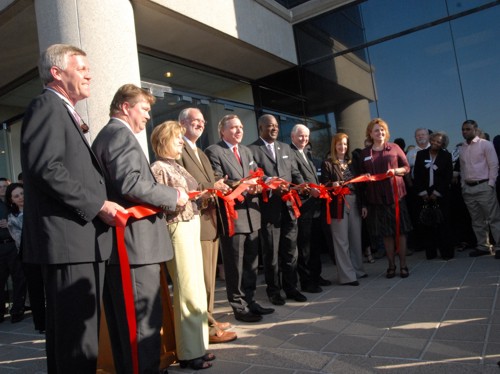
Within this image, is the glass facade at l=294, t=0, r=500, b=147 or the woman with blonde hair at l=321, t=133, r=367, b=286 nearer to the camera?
the woman with blonde hair at l=321, t=133, r=367, b=286

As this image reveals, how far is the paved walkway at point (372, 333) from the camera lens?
295 centimetres

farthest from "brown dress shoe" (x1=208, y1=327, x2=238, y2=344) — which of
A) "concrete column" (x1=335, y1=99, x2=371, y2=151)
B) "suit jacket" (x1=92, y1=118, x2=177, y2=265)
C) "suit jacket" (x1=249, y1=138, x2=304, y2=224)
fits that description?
"concrete column" (x1=335, y1=99, x2=371, y2=151)

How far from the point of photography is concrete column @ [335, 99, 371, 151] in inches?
372

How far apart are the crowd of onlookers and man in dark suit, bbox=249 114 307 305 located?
0.6 inches

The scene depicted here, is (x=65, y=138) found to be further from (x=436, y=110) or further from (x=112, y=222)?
(x=436, y=110)

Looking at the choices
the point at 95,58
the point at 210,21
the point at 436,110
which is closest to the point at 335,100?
the point at 436,110

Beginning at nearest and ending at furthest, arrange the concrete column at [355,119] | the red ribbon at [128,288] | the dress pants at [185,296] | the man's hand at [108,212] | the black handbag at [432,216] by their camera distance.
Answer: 1. the man's hand at [108,212]
2. the red ribbon at [128,288]
3. the dress pants at [185,296]
4. the black handbag at [432,216]
5. the concrete column at [355,119]

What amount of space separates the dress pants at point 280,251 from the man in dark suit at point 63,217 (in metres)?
2.68

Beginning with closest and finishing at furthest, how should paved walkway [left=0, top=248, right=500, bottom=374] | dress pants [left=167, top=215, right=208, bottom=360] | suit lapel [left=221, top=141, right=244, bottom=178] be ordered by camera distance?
paved walkway [left=0, top=248, right=500, bottom=374]
dress pants [left=167, top=215, right=208, bottom=360]
suit lapel [left=221, top=141, right=244, bottom=178]

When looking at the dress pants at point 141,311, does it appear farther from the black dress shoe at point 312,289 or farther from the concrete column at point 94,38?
the concrete column at point 94,38

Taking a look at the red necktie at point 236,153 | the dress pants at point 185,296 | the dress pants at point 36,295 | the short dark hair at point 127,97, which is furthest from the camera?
the dress pants at point 36,295

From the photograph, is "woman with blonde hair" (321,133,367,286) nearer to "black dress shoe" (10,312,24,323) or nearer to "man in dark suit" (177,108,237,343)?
"man in dark suit" (177,108,237,343)

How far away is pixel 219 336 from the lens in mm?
3727

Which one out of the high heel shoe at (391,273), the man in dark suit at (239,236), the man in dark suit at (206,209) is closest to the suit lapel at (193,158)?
the man in dark suit at (206,209)
